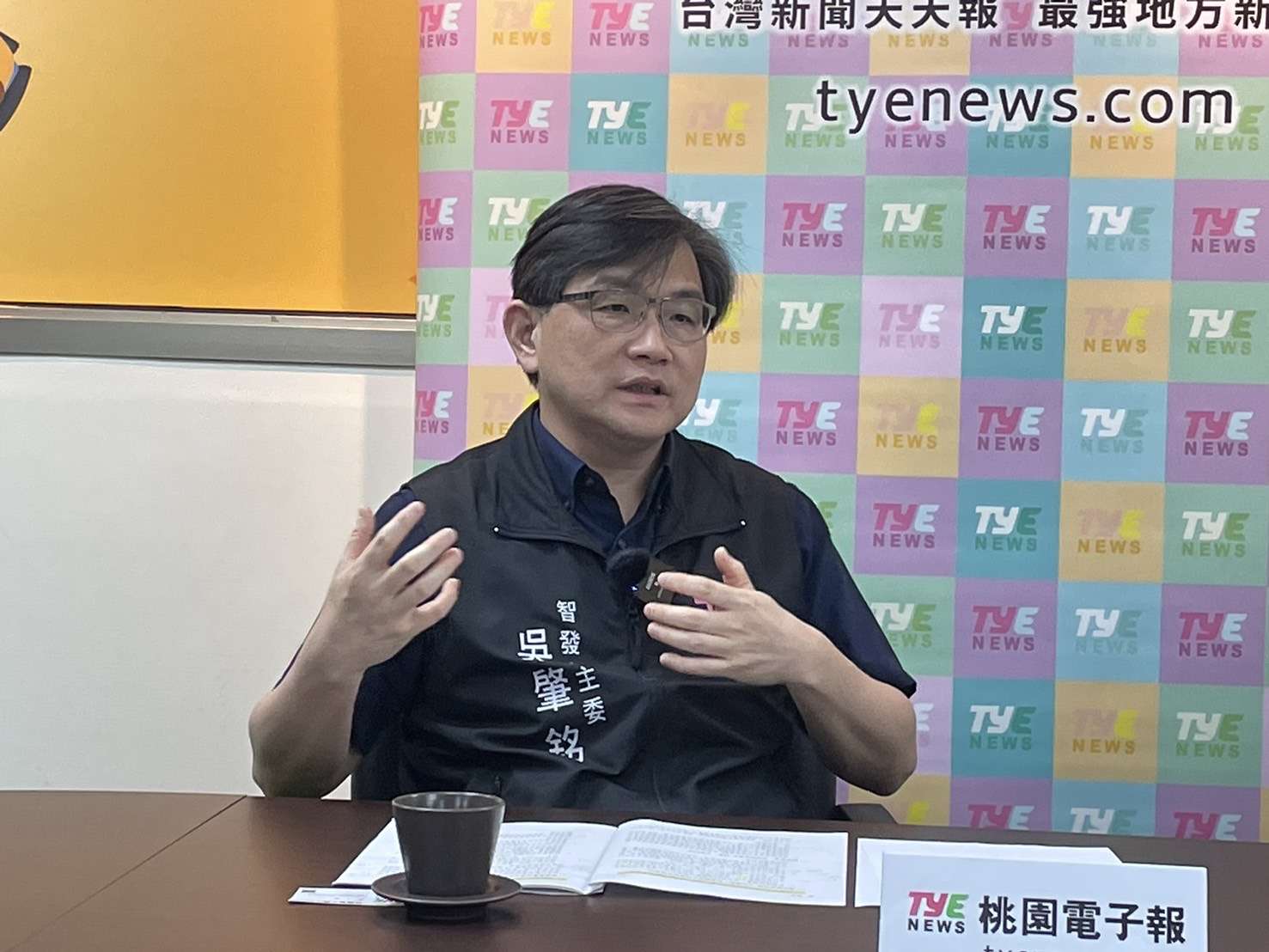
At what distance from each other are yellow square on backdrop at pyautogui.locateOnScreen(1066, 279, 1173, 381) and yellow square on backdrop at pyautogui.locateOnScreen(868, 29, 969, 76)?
1.39ft

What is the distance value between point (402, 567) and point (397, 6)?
1.77m

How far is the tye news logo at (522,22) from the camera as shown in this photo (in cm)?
270

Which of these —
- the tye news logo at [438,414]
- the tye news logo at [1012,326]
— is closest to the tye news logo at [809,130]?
the tye news logo at [1012,326]

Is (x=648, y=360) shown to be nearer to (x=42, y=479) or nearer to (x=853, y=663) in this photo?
(x=853, y=663)

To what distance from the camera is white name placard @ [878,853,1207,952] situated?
1037mm

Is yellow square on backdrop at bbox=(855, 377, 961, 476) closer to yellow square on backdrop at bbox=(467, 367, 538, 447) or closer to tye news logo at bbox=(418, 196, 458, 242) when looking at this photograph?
yellow square on backdrop at bbox=(467, 367, 538, 447)

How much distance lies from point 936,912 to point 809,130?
1.84m

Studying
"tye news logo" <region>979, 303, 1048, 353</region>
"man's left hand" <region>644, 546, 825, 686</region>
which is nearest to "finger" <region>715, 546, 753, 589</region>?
"man's left hand" <region>644, 546, 825, 686</region>

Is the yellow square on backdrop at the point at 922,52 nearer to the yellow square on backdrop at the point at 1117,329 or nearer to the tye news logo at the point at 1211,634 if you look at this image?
the yellow square on backdrop at the point at 1117,329

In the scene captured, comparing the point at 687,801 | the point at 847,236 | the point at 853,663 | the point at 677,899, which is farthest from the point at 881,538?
the point at 677,899

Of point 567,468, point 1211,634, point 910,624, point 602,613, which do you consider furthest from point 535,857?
point 1211,634

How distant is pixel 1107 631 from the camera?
262 centimetres

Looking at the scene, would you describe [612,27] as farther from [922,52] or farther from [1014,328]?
[1014,328]

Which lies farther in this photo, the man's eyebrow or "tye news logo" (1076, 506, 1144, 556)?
"tye news logo" (1076, 506, 1144, 556)
